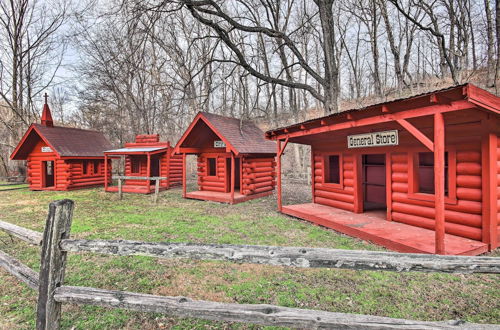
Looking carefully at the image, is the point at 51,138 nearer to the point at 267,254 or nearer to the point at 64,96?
the point at 64,96

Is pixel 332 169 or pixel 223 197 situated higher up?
pixel 332 169

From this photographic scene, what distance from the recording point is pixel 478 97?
417 centimetres

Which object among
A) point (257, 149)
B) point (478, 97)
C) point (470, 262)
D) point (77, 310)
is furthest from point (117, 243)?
point (257, 149)

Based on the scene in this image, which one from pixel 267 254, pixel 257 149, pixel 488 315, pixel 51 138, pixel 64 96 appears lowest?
pixel 488 315

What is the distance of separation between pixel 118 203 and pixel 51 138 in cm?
844

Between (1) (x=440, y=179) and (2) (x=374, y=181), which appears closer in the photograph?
(1) (x=440, y=179)

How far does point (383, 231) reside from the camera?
6.12 m

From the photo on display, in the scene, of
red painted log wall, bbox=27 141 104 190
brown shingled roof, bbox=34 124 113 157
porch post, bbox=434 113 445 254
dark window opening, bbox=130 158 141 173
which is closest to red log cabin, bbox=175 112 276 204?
dark window opening, bbox=130 158 141 173

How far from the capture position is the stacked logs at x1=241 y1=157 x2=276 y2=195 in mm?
12484

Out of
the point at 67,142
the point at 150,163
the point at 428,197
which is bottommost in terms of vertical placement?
the point at 428,197

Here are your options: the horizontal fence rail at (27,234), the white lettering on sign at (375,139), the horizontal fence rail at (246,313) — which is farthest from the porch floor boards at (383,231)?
the horizontal fence rail at (27,234)

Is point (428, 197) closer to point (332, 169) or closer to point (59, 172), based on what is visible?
point (332, 169)

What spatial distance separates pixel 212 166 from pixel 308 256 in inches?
498

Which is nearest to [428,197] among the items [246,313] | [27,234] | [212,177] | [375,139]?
[375,139]
